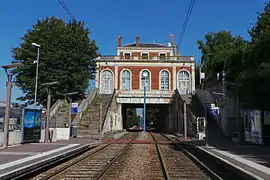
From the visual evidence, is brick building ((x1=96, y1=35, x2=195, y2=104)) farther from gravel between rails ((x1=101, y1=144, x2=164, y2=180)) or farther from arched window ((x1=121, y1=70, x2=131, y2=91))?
gravel between rails ((x1=101, y1=144, x2=164, y2=180))

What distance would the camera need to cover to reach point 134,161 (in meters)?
13.6

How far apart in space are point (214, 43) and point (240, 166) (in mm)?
46375

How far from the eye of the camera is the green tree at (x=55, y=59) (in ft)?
113

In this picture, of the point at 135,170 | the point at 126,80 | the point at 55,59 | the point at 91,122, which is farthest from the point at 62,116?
the point at 135,170

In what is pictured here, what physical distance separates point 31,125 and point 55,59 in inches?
631

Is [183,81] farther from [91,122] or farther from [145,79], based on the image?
[91,122]

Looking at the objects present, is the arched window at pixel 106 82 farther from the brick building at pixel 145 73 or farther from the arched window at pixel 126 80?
the arched window at pixel 126 80

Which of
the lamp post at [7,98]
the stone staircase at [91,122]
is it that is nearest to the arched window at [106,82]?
the stone staircase at [91,122]

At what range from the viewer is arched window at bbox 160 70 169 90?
1993 inches

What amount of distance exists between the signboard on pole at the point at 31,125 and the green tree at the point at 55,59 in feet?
46.6

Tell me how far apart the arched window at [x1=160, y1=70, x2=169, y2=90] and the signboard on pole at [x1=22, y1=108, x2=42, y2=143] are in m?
32.0

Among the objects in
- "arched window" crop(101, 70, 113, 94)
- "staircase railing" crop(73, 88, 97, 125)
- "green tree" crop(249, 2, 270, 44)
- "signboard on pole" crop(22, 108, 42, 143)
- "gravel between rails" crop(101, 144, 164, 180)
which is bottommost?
"gravel between rails" crop(101, 144, 164, 180)

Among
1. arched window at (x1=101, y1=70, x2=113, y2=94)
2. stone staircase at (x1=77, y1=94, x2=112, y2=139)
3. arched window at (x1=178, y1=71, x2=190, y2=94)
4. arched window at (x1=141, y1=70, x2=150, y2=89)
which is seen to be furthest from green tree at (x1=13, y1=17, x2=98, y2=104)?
arched window at (x1=178, y1=71, x2=190, y2=94)

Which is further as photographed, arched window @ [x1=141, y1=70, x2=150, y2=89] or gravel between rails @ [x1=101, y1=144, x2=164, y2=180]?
arched window @ [x1=141, y1=70, x2=150, y2=89]
